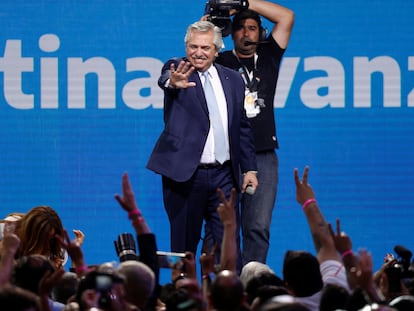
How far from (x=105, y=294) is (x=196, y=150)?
2696mm

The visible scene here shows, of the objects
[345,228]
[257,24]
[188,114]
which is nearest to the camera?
[188,114]

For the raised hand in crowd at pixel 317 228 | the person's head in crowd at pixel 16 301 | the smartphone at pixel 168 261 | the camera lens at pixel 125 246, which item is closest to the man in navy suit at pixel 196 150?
the camera lens at pixel 125 246

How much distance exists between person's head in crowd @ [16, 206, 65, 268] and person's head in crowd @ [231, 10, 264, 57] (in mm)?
2107

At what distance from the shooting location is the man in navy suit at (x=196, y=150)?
6586mm

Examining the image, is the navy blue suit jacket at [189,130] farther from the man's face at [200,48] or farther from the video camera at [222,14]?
the video camera at [222,14]

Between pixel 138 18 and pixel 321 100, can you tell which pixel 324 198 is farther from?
pixel 138 18

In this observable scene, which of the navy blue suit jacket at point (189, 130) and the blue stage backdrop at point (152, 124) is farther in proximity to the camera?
the blue stage backdrop at point (152, 124)

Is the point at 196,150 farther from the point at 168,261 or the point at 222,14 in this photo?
the point at 168,261

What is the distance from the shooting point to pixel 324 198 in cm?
814

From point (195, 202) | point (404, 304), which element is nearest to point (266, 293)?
point (404, 304)

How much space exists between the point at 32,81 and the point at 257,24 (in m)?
1.54

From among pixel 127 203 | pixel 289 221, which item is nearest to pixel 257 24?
pixel 289 221

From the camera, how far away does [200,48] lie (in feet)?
21.7

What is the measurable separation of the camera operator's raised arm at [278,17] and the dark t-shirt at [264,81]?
0.30ft
